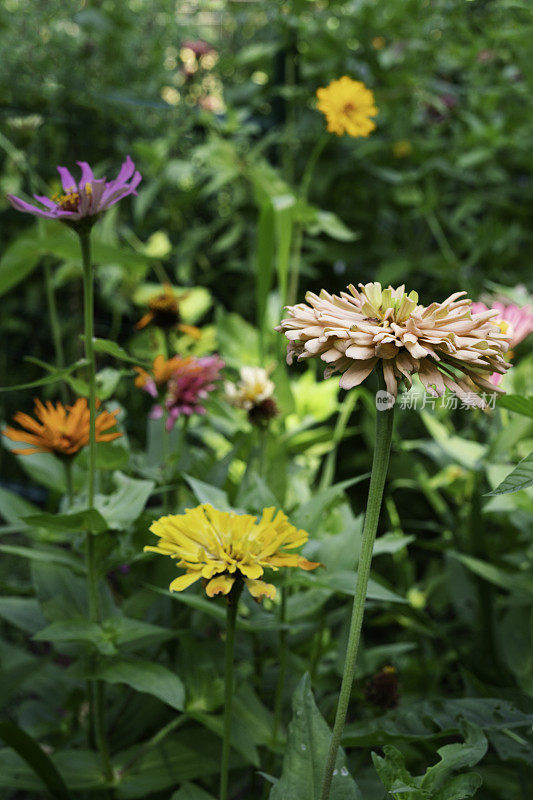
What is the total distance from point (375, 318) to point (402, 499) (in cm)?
105

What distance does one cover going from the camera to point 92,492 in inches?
22.7

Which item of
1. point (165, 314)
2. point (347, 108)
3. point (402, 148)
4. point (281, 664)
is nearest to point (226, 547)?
point (281, 664)

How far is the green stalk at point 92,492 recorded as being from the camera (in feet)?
1.71

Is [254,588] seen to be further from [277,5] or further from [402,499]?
[277,5]

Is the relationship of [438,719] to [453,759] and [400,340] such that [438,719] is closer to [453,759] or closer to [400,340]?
[453,759]

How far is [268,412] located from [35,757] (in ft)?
1.30

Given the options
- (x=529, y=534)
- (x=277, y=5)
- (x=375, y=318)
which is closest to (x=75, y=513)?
(x=375, y=318)

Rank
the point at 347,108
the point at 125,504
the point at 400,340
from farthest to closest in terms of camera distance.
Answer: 1. the point at 347,108
2. the point at 125,504
3. the point at 400,340

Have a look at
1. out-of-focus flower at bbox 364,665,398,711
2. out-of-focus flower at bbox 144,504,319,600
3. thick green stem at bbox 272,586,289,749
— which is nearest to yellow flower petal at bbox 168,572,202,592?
out-of-focus flower at bbox 144,504,319,600

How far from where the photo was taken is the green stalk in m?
0.52

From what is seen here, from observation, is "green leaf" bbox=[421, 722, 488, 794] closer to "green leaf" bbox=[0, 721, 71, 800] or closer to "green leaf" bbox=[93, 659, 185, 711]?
"green leaf" bbox=[93, 659, 185, 711]

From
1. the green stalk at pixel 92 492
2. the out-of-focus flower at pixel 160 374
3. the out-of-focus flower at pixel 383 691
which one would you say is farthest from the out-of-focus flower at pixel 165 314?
the out-of-focus flower at pixel 383 691

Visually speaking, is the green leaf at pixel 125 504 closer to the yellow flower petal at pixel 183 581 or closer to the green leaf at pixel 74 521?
the green leaf at pixel 74 521

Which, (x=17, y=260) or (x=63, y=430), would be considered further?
(x=17, y=260)
